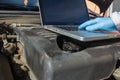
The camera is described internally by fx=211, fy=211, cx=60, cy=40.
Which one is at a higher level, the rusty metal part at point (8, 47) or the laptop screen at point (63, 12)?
the laptop screen at point (63, 12)

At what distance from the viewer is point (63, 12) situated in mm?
855

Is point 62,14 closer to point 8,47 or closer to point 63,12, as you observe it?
point 63,12

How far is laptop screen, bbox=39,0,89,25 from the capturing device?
82 centimetres

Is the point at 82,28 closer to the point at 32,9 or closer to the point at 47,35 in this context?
the point at 47,35

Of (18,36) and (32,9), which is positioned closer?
(18,36)

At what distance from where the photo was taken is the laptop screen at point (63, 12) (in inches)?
32.2

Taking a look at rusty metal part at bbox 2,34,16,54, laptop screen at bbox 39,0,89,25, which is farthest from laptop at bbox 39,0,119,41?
rusty metal part at bbox 2,34,16,54

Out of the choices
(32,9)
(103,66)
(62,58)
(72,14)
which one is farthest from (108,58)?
(32,9)

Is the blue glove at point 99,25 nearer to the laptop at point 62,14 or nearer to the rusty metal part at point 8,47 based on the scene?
the laptop at point 62,14

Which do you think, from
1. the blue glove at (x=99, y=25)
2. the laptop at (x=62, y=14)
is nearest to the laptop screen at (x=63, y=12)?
the laptop at (x=62, y=14)

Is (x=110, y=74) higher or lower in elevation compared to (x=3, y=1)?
lower

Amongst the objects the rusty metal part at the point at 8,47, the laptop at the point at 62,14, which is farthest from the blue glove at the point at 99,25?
the rusty metal part at the point at 8,47

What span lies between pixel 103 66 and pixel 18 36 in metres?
0.36

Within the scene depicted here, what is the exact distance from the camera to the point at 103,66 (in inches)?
23.2
